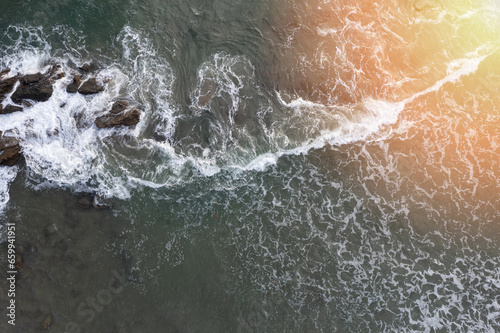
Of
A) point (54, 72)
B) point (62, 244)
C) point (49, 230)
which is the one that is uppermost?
point (54, 72)

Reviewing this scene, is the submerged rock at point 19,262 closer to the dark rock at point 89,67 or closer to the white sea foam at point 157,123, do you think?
the white sea foam at point 157,123

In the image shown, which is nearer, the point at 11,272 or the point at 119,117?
the point at 11,272

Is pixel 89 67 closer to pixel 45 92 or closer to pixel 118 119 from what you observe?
pixel 45 92

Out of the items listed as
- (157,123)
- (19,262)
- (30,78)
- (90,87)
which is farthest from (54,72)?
(19,262)

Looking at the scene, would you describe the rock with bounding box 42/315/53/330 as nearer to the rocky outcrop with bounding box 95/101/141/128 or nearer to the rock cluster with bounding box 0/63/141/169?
the rock cluster with bounding box 0/63/141/169

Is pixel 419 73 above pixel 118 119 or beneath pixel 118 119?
above

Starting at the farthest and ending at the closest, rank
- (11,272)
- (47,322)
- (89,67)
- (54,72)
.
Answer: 1. (89,67)
2. (54,72)
3. (11,272)
4. (47,322)
